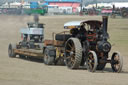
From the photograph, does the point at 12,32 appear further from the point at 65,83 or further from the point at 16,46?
the point at 65,83

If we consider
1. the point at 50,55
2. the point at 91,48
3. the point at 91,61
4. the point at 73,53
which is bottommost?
the point at 50,55

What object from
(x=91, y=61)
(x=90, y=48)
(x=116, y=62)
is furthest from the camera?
(x=90, y=48)

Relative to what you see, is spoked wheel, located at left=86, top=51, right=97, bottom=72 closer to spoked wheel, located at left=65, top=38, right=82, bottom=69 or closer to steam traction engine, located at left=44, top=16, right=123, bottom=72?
steam traction engine, located at left=44, top=16, right=123, bottom=72

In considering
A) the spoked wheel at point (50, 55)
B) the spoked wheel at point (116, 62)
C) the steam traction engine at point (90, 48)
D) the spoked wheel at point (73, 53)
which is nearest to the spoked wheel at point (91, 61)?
the steam traction engine at point (90, 48)

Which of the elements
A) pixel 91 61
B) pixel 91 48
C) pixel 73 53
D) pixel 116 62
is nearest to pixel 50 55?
pixel 73 53

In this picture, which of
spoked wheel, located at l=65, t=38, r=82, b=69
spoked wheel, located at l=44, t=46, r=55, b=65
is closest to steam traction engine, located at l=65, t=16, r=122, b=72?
spoked wheel, located at l=65, t=38, r=82, b=69

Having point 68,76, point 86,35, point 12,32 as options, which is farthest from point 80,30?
point 12,32

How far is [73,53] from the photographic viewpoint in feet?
51.1

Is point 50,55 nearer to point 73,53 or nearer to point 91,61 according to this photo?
point 73,53

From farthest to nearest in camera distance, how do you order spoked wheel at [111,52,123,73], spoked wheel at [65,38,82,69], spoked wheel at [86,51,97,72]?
spoked wheel at [65,38,82,69] < spoked wheel at [111,52,123,73] < spoked wheel at [86,51,97,72]

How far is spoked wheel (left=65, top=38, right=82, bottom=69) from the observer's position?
15.1m

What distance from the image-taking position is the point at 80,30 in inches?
628

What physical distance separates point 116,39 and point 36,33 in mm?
10830

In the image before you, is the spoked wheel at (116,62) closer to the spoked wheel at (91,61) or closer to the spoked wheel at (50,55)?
the spoked wheel at (91,61)
